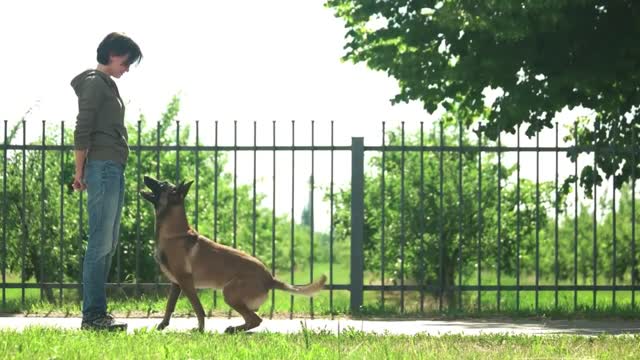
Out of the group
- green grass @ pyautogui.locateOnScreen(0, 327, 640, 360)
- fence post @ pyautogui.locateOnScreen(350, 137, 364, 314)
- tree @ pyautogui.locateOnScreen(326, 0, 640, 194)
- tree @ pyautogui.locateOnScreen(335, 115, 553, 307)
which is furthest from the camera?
tree @ pyautogui.locateOnScreen(335, 115, 553, 307)

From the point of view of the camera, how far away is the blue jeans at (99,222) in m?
7.77

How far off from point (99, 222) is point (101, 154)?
533 mm

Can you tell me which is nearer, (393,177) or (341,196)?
(393,177)


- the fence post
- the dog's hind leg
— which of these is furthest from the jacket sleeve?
the fence post

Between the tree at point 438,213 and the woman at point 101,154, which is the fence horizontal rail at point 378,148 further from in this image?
the tree at point 438,213

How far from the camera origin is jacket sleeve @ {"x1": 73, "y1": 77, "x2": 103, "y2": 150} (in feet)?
25.3

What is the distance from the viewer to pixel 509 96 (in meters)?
12.9

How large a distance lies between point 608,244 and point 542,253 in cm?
402

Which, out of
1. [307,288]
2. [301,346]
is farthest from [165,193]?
[301,346]

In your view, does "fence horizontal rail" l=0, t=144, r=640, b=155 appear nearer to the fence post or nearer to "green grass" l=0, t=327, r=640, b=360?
the fence post

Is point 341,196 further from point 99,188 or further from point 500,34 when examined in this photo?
point 99,188

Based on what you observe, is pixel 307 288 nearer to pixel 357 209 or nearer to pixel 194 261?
pixel 194 261

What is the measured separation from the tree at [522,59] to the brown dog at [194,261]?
526 centimetres

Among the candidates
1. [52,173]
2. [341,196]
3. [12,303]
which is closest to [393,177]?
[341,196]
